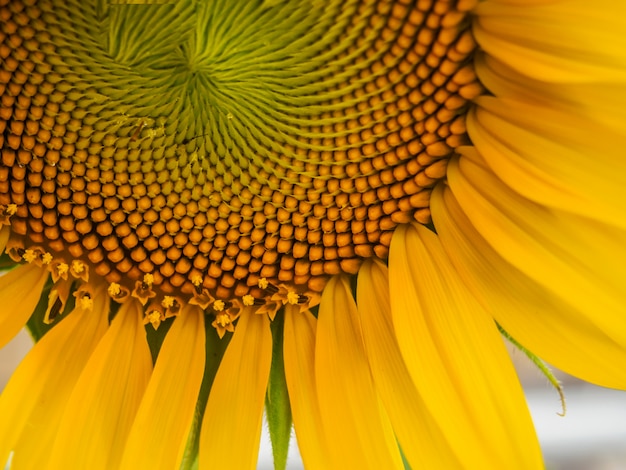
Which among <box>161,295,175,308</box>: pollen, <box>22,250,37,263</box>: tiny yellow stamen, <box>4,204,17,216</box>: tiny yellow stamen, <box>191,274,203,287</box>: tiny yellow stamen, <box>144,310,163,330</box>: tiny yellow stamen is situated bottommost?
<box>144,310,163,330</box>: tiny yellow stamen

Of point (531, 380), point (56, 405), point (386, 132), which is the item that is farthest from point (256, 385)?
point (531, 380)

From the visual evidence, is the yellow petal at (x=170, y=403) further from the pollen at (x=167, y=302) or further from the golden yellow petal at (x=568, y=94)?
the golden yellow petal at (x=568, y=94)

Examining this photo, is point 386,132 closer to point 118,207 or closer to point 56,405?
point 118,207

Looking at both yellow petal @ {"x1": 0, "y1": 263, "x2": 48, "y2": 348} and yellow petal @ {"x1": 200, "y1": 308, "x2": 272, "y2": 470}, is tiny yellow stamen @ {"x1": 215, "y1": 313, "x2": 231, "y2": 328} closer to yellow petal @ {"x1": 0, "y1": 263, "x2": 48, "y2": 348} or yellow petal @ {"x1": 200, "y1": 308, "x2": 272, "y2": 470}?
yellow petal @ {"x1": 200, "y1": 308, "x2": 272, "y2": 470}

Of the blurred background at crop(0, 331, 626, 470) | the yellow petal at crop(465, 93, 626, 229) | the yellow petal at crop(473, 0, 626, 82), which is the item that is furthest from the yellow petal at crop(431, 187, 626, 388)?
the blurred background at crop(0, 331, 626, 470)

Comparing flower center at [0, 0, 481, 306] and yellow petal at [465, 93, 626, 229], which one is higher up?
flower center at [0, 0, 481, 306]

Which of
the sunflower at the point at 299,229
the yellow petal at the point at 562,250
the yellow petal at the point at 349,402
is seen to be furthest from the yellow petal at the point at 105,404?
the yellow petal at the point at 562,250

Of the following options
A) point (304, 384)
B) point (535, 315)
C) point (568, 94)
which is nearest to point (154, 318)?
point (304, 384)
